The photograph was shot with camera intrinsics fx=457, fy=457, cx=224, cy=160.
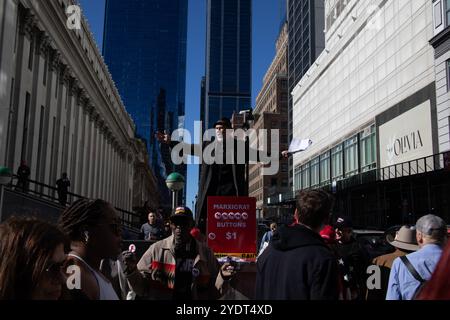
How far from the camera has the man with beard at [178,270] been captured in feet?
13.7

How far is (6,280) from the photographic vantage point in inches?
72.2

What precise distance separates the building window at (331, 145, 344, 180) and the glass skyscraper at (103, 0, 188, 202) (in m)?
92.9

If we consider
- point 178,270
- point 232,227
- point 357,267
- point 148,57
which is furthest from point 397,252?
point 148,57

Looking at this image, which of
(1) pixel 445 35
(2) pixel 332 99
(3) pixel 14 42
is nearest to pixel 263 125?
(2) pixel 332 99

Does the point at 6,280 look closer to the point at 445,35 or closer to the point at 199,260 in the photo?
the point at 199,260

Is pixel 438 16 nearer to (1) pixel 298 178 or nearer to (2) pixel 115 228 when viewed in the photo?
(2) pixel 115 228

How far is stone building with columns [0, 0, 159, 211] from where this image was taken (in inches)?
990

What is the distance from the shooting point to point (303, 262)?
114 inches

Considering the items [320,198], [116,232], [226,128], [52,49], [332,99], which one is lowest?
[116,232]

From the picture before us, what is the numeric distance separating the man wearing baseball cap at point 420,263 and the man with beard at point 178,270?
1.53 m

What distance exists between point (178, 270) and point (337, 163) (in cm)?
5240

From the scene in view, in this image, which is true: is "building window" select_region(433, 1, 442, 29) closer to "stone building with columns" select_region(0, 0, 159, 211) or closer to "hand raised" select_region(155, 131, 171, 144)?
"stone building with columns" select_region(0, 0, 159, 211)

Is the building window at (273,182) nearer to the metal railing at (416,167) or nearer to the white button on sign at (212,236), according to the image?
the metal railing at (416,167)
